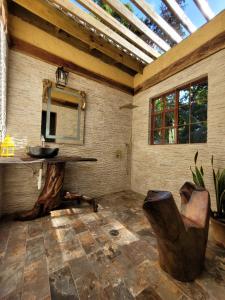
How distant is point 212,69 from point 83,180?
3.12m

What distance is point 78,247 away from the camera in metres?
1.62

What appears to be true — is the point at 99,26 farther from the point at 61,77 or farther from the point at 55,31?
the point at 61,77

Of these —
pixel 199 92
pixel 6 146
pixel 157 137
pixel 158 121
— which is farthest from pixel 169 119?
pixel 6 146

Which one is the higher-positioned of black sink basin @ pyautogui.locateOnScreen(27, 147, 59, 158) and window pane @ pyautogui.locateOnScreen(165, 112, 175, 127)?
window pane @ pyautogui.locateOnScreen(165, 112, 175, 127)

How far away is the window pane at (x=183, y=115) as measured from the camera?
2.78 m

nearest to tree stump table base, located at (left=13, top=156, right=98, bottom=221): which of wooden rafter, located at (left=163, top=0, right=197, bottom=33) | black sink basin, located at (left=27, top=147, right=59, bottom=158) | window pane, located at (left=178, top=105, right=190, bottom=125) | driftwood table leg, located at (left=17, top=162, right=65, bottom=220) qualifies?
driftwood table leg, located at (left=17, top=162, right=65, bottom=220)

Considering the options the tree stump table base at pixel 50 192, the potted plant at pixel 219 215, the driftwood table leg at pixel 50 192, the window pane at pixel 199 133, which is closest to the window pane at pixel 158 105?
the window pane at pixel 199 133

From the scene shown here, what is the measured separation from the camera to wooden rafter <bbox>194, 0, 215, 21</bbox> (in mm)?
2133

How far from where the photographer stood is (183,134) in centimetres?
281

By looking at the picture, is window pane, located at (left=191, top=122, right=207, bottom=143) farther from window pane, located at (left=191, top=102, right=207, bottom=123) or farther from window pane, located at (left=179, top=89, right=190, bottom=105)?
window pane, located at (left=179, top=89, right=190, bottom=105)

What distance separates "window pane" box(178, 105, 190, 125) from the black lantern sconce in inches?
94.4

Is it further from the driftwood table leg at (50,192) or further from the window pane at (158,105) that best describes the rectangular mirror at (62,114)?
the window pane at (158,105)

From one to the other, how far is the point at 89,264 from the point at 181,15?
12.0 ft

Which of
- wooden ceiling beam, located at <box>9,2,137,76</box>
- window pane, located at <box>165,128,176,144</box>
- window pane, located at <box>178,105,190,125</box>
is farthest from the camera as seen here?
window pane, located at <box>165,128,176,144</box>
